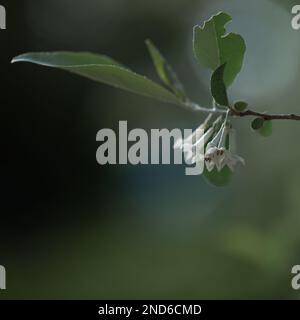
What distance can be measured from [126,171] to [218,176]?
265 cm

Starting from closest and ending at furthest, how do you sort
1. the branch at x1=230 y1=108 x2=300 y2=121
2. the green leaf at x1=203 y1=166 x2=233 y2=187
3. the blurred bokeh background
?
the branch at x1=230 y1=108 x2=300 y2=121, the green leaf at x1=203 y1=166 x2=233 y2=187, the blurred bokeh background

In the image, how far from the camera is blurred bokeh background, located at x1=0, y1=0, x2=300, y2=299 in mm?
2324

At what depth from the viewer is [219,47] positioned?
0.68 m

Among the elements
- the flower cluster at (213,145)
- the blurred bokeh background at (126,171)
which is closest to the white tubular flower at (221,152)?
the flower cluster at (213,145)

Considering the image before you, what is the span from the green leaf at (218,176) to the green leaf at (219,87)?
0.49ft

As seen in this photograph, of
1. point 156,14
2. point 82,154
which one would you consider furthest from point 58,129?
point 156,14

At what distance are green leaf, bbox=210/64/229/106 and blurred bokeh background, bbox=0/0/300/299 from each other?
0.82 meters

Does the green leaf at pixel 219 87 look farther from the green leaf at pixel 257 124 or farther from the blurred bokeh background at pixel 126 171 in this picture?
the blurred bokeh background at pixel 126 171

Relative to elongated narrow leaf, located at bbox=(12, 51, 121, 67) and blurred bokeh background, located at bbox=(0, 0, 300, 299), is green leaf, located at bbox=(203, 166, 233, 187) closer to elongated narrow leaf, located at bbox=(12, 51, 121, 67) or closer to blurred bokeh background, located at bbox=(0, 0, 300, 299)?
elongated narrow leaf, located at bbox=(12, 51, 121, 67)

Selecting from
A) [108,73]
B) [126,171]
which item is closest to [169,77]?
[108,73]

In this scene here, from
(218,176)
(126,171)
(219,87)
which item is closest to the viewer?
(219,87)

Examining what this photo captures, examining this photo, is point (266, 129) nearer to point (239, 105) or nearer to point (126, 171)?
point (239, 105)

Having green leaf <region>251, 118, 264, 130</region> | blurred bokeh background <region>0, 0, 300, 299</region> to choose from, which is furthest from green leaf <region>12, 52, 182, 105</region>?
blurred bokeh background <region>0, 0, 300, 299</region>

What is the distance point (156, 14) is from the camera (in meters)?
3.83
